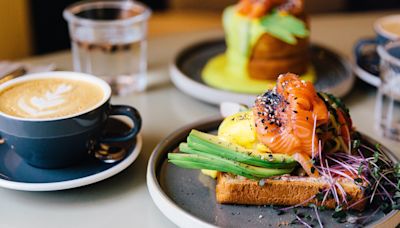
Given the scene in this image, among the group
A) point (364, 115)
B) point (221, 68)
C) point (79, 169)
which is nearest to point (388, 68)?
point (364, 115)

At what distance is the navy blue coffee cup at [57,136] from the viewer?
1.06 meters

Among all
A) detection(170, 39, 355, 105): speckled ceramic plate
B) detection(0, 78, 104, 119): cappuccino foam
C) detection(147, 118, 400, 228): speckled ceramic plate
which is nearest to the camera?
detection(147, 118, 400, 228): speckled ceramic plate

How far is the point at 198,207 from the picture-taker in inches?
40.7

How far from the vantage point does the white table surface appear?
1044mm

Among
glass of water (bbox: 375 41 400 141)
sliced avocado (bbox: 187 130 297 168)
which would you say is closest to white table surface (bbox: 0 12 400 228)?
glass of water (bbox: 375 41 400 141)

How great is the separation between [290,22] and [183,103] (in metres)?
0.35

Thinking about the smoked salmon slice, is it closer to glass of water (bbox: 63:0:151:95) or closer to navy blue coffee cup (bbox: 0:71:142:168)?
navy blue coffee cup (bbox: 0:71:142:168)

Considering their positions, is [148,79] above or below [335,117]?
below

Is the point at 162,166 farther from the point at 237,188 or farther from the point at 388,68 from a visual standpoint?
the point at 388,68

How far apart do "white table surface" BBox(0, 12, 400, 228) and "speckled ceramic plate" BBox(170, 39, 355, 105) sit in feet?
0.14

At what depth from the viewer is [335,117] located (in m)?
1.11

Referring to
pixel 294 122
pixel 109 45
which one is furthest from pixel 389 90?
pixel 109 45

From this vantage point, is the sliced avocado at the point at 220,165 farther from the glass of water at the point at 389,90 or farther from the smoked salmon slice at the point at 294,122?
the glass of water at the point at 389,90

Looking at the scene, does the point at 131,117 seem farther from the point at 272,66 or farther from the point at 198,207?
the point at 272,66
